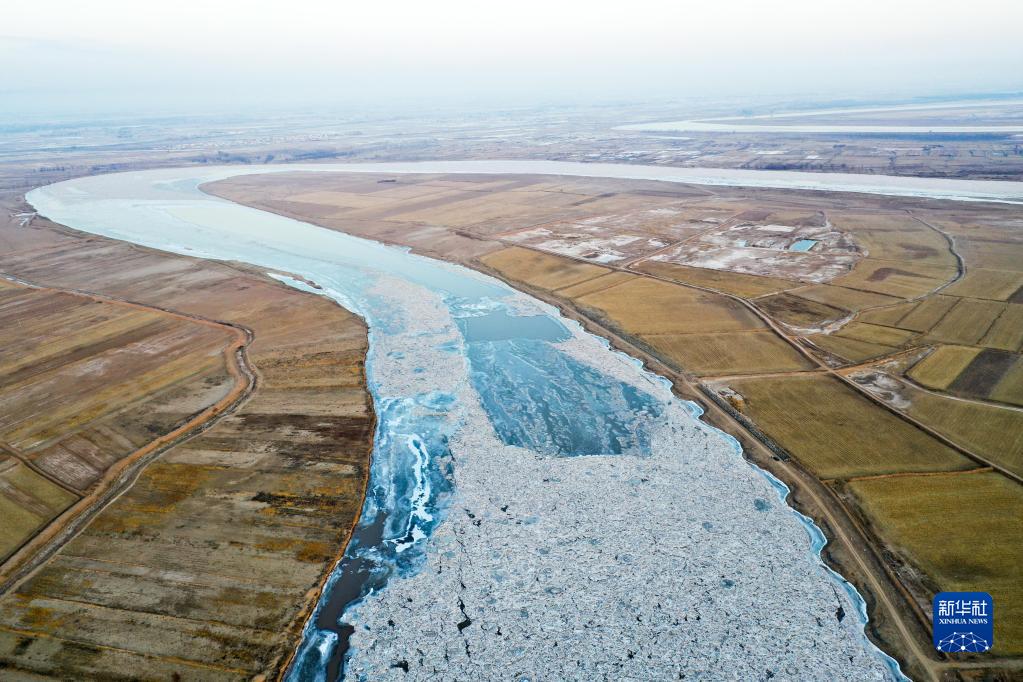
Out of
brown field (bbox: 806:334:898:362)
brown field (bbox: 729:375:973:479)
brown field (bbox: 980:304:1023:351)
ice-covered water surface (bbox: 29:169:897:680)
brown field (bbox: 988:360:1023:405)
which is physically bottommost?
ice-covered water surface (bbox: 29:169:897:680)

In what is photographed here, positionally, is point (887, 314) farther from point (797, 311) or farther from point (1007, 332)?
point (1007, 332)

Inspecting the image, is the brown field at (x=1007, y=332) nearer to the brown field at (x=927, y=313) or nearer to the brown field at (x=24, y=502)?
the brown field at (x=927, y=313)

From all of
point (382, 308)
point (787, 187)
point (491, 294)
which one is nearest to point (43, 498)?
point (382, 308)

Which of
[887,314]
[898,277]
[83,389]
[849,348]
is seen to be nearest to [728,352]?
[849,348]

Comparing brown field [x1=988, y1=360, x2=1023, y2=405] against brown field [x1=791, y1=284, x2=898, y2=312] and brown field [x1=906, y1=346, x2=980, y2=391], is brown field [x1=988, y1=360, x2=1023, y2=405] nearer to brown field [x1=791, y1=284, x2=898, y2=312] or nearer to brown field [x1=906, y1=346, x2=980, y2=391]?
brown field [x1=906, y1=346, x2=980, y2=391]

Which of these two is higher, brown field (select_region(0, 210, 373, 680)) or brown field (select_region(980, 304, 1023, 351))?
brown field (select_region(980, 304, 1023, 351))

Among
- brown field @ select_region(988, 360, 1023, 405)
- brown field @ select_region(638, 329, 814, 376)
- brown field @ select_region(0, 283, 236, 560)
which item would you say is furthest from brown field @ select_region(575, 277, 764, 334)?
brown field @ select_region(0, 283, 236, 560)
